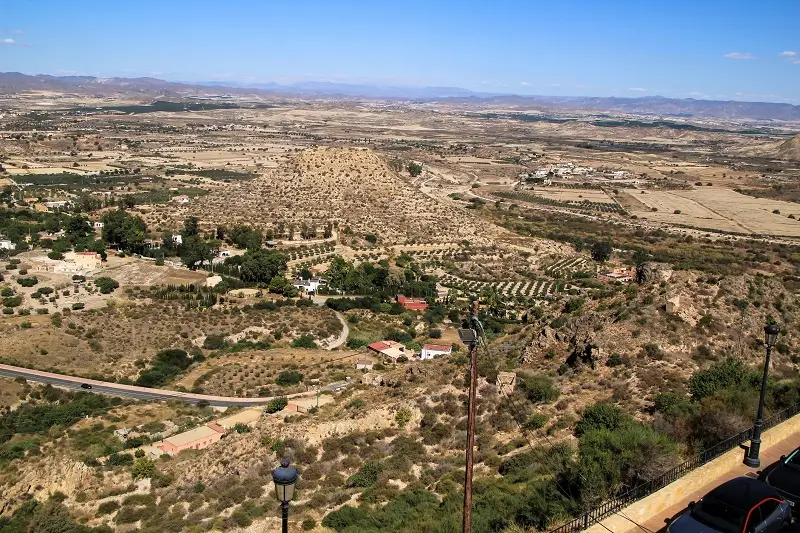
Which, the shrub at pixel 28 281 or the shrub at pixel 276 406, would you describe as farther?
the shrub at pixel 28 281

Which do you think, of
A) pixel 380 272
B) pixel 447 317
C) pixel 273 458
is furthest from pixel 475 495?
pixel 380 272

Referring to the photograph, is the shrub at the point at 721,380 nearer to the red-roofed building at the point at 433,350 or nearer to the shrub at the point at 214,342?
the red-roofed building at the point at 433,350

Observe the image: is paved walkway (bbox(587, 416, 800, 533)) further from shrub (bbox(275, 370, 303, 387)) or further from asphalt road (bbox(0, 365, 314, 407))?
shrub (bbox(275, 370, 303, 387))

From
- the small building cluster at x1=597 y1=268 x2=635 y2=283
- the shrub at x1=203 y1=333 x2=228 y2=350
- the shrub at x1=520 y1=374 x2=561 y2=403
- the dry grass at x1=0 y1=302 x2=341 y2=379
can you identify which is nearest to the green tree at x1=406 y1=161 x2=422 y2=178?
the small building cluster at x1=597 y1=268 x2=635 y2=283

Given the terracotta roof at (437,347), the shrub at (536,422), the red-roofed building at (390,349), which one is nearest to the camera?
the shrub at (536,422)

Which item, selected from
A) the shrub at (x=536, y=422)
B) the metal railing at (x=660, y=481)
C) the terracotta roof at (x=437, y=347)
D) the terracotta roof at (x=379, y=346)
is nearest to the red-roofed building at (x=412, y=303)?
the terracotta roof at (x=379, y=346)
